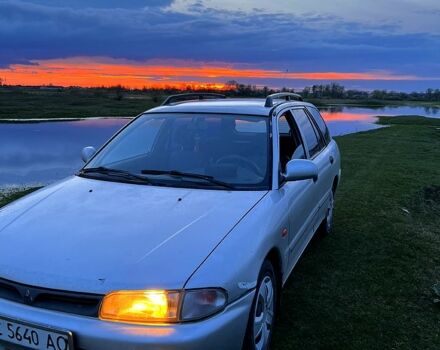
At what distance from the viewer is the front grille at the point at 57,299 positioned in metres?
2.45

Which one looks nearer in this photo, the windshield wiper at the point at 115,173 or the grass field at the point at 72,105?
the windshield wiper at the point at 115,173

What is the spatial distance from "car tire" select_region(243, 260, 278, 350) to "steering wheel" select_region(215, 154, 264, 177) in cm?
85

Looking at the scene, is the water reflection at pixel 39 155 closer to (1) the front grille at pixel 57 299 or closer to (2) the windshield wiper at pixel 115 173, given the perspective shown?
(2) the windshield wiper at pixel 115 173

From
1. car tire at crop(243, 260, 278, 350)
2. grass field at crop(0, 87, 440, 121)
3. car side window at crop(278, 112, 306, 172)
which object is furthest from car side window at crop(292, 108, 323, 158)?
grass field at crop(0, 87, 440, 121)

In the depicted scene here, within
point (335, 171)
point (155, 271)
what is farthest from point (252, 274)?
point (335, 171)

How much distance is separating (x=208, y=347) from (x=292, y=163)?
1.82 m

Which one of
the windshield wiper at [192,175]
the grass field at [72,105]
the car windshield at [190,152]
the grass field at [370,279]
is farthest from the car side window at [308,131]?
the grass field at [72,105]

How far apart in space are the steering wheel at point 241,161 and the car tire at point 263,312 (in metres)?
0.85

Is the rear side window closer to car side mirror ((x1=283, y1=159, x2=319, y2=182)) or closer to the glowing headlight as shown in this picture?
car side mirror ((x1=283, y1=159, x2=319, y2=182))

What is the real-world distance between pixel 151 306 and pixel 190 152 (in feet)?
6.20

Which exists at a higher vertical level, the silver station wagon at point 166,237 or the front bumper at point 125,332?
the silver station wagon at point 166,237

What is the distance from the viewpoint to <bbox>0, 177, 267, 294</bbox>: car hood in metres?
2.52

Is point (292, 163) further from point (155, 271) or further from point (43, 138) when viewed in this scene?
point (43, 138)

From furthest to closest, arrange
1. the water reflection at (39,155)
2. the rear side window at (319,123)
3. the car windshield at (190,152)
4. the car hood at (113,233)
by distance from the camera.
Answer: the water reflection at (39,155) < the rear side window at (319,123) < the car windshield at (190,152) < the car hood at (113,233)
